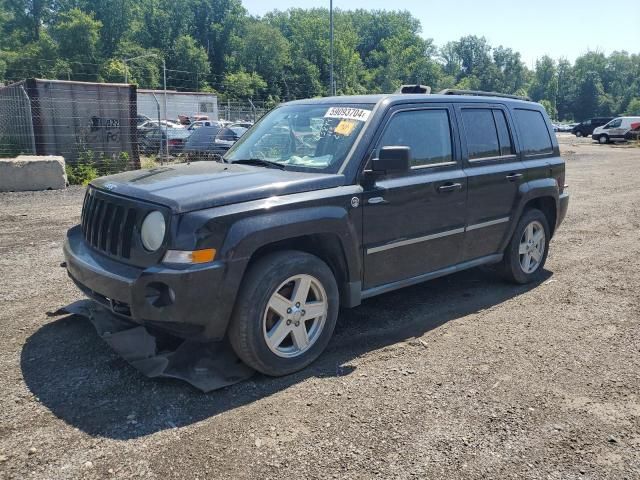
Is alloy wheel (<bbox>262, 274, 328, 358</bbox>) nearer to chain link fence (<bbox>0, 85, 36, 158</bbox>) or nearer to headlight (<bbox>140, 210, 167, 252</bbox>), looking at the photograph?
headlight (<bbox>140, 210, 167, 252</bbox>)

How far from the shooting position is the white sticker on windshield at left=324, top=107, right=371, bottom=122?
4457 mm

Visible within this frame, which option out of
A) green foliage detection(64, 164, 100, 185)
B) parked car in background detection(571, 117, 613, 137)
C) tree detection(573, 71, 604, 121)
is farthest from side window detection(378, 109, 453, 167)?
tree detection(573, 71, 604, 121)

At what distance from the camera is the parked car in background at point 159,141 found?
1925cm

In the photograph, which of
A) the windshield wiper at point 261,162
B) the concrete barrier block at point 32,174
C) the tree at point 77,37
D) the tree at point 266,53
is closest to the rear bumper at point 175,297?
the windshield wiper at point 261,162

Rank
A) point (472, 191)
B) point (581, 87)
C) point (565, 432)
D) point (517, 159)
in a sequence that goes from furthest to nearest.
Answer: point (581, 87) < point (517, 159) < point (472, 191) < point (565, 432)

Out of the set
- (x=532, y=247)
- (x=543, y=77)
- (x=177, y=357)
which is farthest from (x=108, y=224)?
(x=543, y=77)

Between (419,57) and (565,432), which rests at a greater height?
(419,57)

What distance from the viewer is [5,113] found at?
1512 centimetres

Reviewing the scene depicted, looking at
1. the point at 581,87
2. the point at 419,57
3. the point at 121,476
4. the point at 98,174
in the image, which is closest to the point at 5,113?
the point at 98,174

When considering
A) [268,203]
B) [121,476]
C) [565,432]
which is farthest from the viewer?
[268,203]

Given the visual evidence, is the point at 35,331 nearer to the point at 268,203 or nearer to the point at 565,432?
the point at 268,203

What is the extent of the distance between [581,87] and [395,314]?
454ft

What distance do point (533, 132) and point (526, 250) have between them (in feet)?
4.24

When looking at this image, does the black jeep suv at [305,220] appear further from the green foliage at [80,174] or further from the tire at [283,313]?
the green foliage at [80,174]
